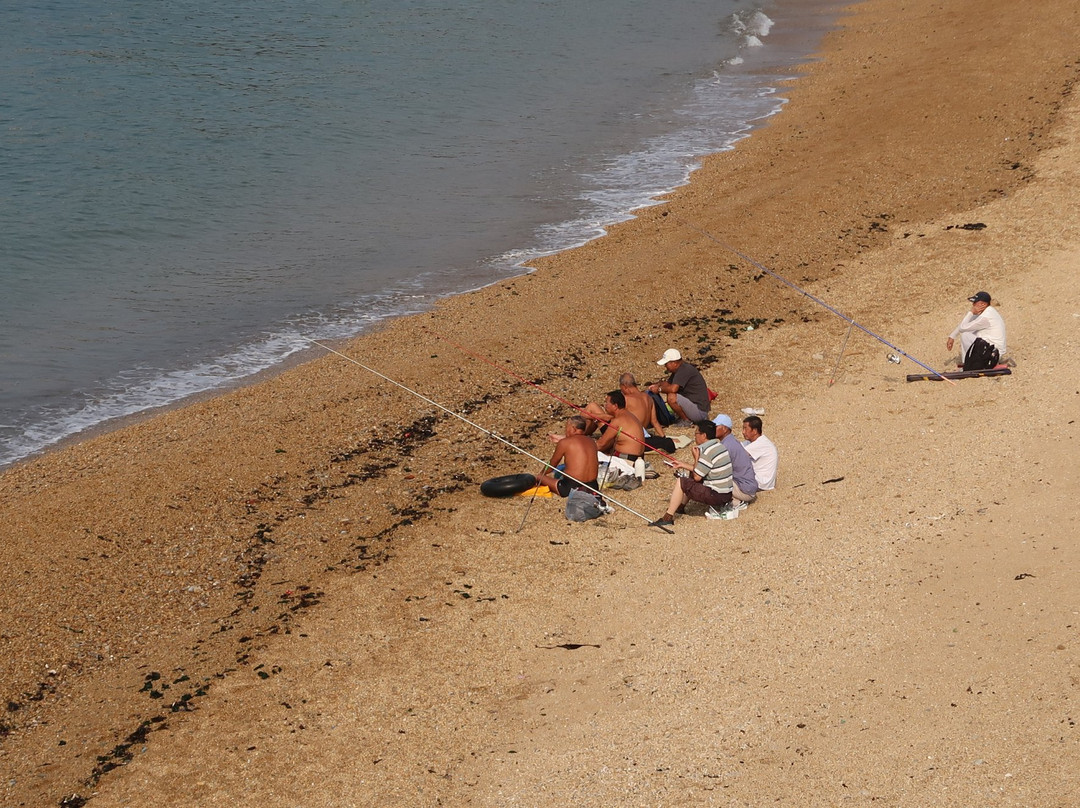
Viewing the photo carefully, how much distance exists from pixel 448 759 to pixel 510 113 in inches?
856

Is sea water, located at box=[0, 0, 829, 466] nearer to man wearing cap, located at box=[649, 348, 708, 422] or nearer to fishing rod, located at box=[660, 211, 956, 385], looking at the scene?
fishing rod, located at box=[660, 211, 956, 385]

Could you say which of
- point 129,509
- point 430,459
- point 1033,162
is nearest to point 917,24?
point 1033,162

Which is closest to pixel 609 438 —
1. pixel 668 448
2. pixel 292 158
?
pixel 668 448

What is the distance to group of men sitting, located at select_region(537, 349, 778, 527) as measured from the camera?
9156 millimetres

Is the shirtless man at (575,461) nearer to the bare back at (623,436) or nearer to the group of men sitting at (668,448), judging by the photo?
the group of men sitting at (668,448)

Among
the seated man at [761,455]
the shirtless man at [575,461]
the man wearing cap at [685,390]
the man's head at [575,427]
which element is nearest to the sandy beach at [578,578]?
the shirtless man at [575,461]

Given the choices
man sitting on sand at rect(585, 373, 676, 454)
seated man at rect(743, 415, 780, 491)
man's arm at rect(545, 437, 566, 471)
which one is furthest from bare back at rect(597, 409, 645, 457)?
seated man at rect(743, 415, 780, 491)

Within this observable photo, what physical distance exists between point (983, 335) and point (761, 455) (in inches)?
129

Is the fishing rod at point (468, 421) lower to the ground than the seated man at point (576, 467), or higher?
lower

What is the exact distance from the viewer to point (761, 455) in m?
9.47

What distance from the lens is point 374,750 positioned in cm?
681

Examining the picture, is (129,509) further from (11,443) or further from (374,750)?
(374,750)

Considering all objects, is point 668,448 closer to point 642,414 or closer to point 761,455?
point 642,414

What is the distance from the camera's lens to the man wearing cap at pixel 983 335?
1110 cm
